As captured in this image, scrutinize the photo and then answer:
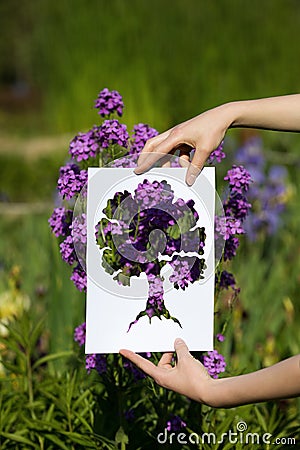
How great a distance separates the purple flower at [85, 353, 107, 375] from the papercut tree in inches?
8.9

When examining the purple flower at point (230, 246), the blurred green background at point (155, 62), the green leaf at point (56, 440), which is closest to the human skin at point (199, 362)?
the purple flower at point (230, 246)

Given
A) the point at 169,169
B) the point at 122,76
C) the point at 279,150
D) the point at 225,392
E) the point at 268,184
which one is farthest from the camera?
the point at 122,76

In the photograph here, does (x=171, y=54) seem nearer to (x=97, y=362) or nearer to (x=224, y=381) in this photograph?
(x=97, y=362)

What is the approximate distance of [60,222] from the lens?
1397 millimetres

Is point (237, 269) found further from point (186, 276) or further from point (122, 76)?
point (122, 76)


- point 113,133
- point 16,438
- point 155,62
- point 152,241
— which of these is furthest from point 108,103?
point 155,62

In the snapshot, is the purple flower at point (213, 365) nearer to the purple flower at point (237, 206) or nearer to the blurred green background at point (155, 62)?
the purple flower at point (237, 206)

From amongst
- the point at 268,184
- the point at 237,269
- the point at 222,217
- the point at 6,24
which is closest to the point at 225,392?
the point at 222,217

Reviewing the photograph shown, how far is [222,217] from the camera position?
1377 millimetres

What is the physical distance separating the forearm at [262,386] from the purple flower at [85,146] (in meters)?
0.53

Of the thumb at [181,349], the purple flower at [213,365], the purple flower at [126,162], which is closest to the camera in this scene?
the thumb at [181,349]

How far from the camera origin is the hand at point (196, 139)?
4.12ft

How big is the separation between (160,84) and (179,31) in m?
0.43

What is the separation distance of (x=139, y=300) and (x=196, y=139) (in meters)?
0.30
